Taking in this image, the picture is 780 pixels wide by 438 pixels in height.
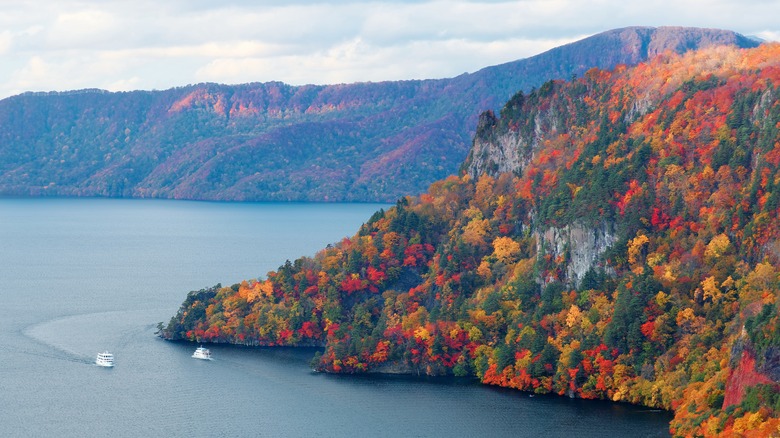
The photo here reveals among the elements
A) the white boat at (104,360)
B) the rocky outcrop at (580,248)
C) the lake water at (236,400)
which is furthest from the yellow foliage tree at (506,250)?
the white boat at (104,360)

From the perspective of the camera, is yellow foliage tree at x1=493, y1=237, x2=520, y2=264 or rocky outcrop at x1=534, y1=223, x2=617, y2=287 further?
yellow foliage tree at x1=493, y1=237, x2=520, y2=264

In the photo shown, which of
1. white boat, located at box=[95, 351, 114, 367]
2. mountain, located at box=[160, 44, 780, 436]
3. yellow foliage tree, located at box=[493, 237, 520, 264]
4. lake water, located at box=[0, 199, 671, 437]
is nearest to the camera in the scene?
lake water, located at box=[0, 199, 671, 437]

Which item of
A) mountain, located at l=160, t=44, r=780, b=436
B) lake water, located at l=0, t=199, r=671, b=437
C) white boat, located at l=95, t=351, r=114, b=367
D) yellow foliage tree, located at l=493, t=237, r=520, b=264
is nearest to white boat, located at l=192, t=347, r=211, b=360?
lake water, located at l=0, t=199, r=671, b=437

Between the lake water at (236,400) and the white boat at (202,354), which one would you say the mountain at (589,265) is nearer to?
the lake water at (236,400)

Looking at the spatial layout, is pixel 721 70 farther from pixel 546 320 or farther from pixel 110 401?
pixel 110 401

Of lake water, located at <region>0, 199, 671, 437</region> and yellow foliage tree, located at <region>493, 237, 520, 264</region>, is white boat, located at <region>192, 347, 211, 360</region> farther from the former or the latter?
yellow foliage tree, located at <region>493, 237, 520, 264</region>

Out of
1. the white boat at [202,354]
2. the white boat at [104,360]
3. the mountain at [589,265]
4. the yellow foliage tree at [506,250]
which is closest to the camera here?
the mountain at [589,265]

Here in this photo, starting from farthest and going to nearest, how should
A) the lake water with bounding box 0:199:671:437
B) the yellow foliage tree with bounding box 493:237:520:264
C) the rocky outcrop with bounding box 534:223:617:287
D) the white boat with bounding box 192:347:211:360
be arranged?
the yellow foliage tree with bounding box 493:237:520:264 → the white boat with bounding box 192:347:211:360 → the rocky outcrop with bounding box 534:223:617:287 → the lake water with bounding box 0:199:671:437

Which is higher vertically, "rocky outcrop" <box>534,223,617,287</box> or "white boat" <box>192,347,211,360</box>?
"rocky outcrop" <box>534,223,617,287</box>

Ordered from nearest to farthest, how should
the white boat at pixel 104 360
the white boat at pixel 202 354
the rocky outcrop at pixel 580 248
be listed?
the white boat at pixel 104 360
the rocky outcrop at pixel 580 248
the white boat at pixel 202 354
